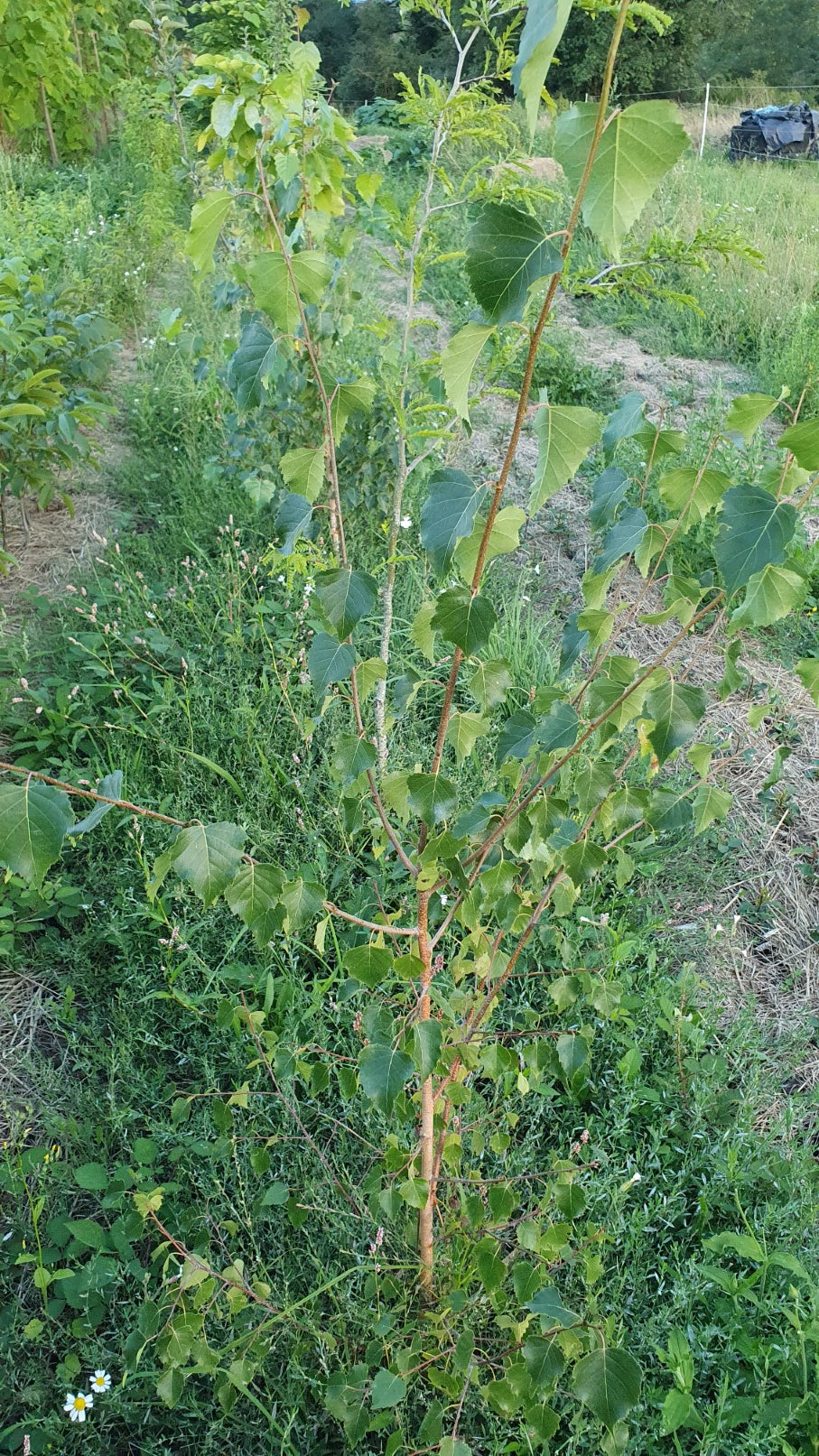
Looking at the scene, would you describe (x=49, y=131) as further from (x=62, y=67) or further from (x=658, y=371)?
(x=658, y=371)

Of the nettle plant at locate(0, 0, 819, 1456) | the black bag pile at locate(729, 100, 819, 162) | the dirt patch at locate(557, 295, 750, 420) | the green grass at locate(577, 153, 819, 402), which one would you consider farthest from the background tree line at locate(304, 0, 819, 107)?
the nettle plant at locate(0, 0, 819, 1456)

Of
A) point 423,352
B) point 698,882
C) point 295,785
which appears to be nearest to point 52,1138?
point 295,785

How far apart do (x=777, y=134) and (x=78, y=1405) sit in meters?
14.4

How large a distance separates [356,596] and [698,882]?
184 cm

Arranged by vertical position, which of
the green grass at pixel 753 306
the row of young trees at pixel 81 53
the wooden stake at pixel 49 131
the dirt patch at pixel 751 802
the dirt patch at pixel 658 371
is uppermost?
the row of young trees at pixel 81 53

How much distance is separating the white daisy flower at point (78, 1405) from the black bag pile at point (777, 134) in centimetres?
1366

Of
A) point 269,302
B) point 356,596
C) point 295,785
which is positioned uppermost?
point 269,302

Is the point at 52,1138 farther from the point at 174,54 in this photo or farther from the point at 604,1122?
the point at 174,54

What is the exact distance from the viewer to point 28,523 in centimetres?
384

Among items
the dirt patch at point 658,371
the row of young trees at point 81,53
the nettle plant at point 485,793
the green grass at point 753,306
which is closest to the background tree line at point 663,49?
the row of young trees at point 81,53

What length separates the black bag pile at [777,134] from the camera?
39.2 feet

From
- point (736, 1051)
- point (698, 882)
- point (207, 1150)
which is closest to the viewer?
point (207, 1150)

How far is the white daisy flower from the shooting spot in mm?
1466

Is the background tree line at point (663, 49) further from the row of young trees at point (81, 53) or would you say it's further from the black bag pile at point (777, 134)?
the row of young trees at point (81, 53)
